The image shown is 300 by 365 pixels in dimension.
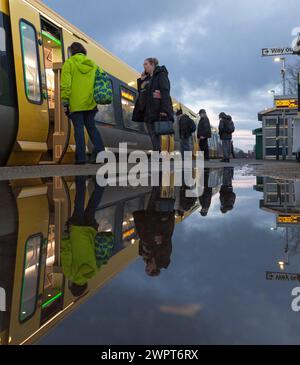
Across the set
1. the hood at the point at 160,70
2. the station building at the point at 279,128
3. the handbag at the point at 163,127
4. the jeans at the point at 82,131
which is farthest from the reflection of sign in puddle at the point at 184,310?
the station building at the point at 279,128

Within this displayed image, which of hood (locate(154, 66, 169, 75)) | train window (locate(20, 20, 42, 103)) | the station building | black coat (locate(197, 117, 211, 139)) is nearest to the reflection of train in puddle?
train window (locate(20, 20, 42, 103))

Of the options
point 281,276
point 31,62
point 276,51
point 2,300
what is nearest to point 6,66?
point 31,62

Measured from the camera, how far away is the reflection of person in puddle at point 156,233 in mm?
1452

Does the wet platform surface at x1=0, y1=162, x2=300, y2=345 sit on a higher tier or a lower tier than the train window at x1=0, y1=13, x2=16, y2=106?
lower

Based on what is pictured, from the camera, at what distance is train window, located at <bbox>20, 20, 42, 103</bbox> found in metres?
6.50

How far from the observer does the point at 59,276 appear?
1299 mm

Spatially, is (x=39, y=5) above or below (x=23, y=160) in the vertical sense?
above

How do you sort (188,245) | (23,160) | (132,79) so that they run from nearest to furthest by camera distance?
1. (188,245)
2. (23,160)
3. (132,79)

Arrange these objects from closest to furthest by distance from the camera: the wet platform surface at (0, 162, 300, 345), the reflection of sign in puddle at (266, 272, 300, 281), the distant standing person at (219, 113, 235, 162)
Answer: the wet platform surface at (0, 162, 300, 345), the reflection of sign in puddle at (266, 272, 300, 281), the distant standing person at (219, 113, 235, 162)

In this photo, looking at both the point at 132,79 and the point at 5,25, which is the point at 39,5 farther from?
the point at 132,79

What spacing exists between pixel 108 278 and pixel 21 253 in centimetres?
43

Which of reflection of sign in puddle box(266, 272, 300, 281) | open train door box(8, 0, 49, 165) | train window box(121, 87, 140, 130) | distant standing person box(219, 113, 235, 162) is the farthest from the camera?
distant standing person box(219, 113, 235, 162)

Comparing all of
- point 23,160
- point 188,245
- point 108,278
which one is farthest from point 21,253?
point 23,160

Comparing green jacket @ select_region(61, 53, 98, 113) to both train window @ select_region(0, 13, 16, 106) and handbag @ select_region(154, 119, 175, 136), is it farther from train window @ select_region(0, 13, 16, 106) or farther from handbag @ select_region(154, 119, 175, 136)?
handbag @ select_region(154, 119, 175, 136)
